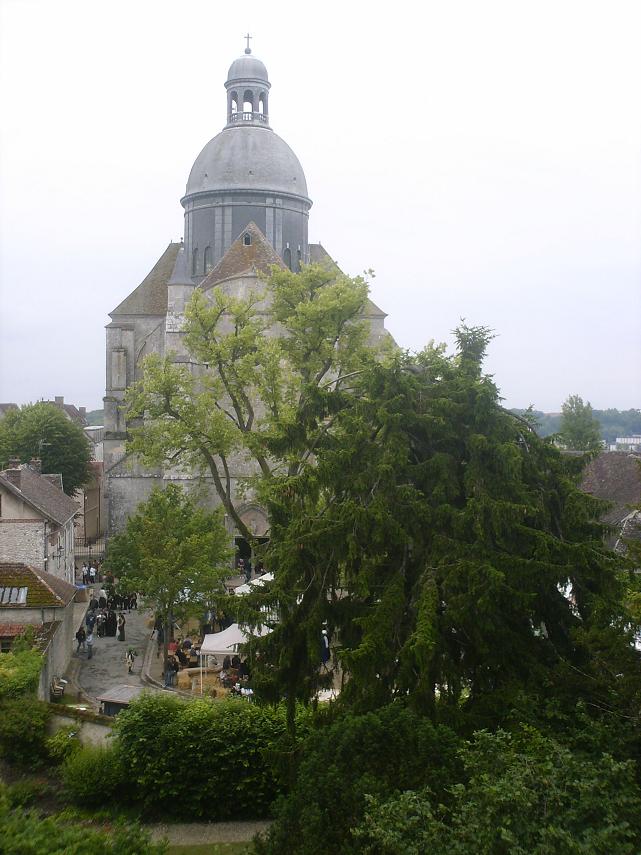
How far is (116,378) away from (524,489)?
42078 millimetres

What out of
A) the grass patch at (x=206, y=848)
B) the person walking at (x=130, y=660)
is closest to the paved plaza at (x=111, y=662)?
the person walking at (x=130, y=660)

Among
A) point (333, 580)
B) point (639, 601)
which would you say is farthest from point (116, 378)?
point (639, 601)

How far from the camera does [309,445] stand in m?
18.3

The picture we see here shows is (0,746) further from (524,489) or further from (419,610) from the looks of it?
(524,489)

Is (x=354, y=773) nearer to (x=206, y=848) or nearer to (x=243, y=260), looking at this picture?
(x=206, y=848)

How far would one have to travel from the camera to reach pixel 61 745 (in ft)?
65.3

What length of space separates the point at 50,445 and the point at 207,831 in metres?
39.9

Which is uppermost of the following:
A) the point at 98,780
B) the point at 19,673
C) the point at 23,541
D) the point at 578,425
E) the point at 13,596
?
the point at 578,425

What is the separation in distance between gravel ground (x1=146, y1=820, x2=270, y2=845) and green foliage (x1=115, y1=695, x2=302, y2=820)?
0.23 m

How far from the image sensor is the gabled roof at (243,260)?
44.9 meters

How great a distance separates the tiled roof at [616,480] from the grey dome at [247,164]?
2288 centimetres

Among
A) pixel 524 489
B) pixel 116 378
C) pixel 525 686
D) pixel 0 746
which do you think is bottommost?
pixel 0 746

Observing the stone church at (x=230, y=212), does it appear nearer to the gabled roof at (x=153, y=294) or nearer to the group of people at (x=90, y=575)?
the gabled roof at (x=153, y=294)

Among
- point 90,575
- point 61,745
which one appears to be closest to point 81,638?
point 61,745
